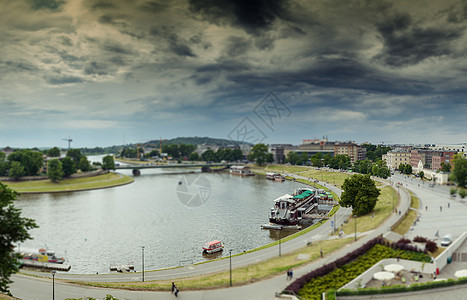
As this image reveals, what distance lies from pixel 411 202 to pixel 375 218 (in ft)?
15.2

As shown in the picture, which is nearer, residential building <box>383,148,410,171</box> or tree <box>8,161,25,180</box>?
residential building <box>383,148,410,171</box>

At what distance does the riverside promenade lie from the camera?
76.6ft

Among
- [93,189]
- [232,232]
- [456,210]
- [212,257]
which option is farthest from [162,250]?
[93,189]

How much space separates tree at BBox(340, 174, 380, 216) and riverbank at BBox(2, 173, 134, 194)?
77611 millimetres

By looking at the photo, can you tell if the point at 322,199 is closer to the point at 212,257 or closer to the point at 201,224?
the point at 201,224

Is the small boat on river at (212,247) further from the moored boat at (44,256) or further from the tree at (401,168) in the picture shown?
the tree at (401,168)

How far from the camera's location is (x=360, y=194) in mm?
39219

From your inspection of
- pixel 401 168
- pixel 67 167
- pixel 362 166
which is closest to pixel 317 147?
pixel 362 166

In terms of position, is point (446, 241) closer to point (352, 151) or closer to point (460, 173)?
point (460, 173)

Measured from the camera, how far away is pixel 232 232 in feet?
147

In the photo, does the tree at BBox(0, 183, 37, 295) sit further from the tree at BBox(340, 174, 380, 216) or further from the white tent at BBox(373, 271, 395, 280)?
the tree at BBox(340, 174, 380, 216)

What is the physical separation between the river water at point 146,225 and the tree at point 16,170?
2460cm

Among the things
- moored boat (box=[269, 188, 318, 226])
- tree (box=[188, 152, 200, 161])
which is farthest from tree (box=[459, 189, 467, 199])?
tree (box=[188, 152, 200, 161])

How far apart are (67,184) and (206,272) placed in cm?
8195
